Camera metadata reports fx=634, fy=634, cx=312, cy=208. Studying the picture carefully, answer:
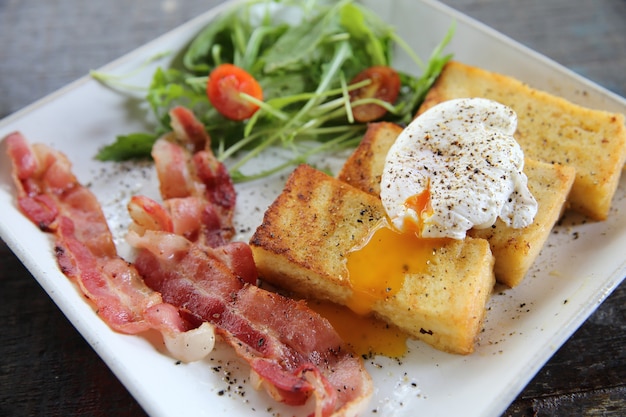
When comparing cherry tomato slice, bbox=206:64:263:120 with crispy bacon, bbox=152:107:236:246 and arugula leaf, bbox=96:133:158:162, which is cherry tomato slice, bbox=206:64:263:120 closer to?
crispy bacon, bbox=152:107:236:246

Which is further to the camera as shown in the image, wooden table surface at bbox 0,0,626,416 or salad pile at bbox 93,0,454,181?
salad pile at bbox 93,0,454,181

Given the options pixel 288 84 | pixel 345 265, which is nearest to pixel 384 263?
pixel 345 265

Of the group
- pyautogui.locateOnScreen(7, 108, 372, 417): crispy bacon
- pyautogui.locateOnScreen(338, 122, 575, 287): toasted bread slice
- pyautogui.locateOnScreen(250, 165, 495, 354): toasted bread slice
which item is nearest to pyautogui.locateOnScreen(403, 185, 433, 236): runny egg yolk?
pyautogui.locateOnScreen(250, 165, 495, 354): toasted bread slice

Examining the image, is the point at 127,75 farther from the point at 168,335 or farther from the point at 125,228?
the point at 168,335

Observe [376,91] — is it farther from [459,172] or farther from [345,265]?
[345,265]

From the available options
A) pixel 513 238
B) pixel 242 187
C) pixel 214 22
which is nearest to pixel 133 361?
pixel 242 187

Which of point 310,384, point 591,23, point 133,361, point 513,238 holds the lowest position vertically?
point 133,361

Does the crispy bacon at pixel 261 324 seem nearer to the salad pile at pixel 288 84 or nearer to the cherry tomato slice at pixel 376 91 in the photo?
the salad pile at pixel 288 84
